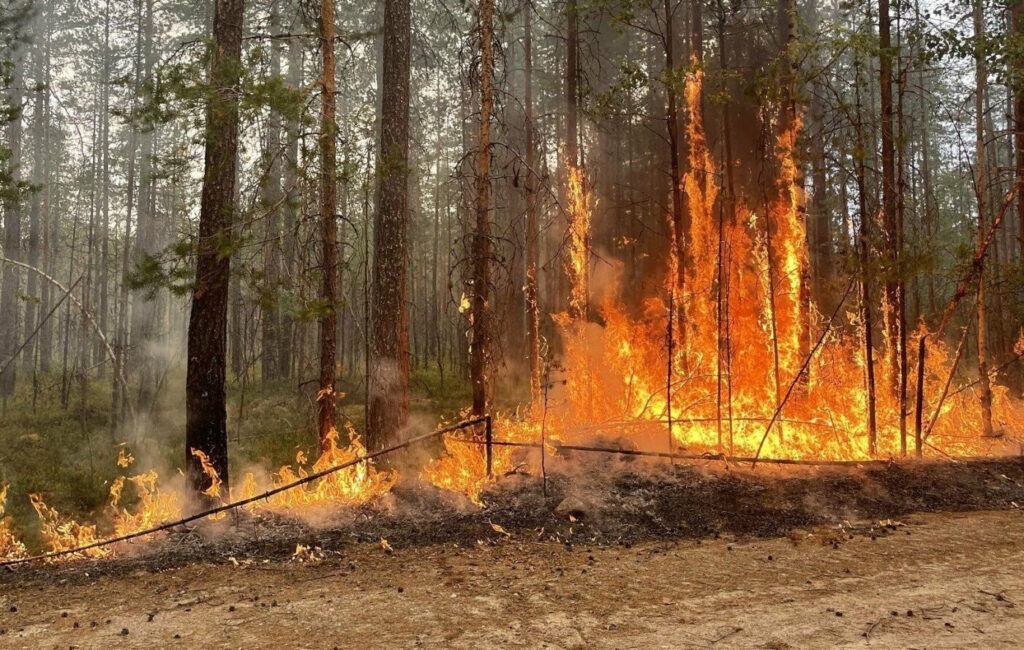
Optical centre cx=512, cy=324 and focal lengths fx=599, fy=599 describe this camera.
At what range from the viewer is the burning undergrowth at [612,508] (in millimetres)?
6676

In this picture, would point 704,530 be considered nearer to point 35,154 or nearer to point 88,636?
point 88,636

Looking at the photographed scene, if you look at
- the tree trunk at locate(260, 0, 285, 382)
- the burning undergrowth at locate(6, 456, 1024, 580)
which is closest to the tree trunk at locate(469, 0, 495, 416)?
the burning undergrowth at locate(6, 456, 1024, 580)

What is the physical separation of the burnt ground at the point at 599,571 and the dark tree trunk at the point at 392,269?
1.25 meters

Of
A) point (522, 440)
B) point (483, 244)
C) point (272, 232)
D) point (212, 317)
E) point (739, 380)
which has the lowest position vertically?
point (522, 440)

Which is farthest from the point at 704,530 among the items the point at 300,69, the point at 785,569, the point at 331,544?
the point at 300,69

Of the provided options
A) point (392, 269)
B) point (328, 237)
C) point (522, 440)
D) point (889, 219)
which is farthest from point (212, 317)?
point (889, 219)

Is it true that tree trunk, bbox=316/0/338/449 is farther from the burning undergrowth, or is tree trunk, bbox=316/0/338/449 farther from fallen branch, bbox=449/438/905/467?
fallen branch, bbox=449/438/905/467

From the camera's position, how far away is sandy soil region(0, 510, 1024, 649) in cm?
429

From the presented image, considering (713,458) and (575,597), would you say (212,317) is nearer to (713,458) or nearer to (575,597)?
(575,597)

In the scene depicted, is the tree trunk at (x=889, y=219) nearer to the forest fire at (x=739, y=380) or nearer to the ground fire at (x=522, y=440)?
the ground fire at (x=522, y=440)

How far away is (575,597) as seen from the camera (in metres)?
5.04

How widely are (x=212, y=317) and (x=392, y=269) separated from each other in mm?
2411

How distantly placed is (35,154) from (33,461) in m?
17.7

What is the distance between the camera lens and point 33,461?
38.2 feet
